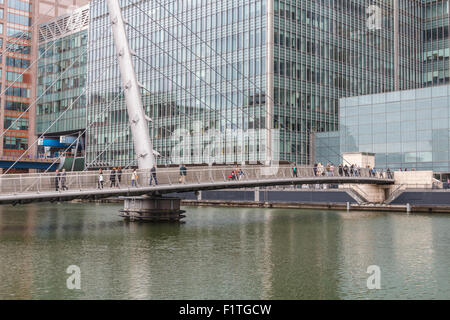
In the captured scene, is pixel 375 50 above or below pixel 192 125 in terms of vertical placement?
above

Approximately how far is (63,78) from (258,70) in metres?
48.8

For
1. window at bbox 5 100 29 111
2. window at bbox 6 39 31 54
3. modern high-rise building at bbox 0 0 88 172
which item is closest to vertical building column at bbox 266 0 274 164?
modern high-rise building at bbox 0 0 88 172

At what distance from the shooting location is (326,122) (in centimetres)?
8138

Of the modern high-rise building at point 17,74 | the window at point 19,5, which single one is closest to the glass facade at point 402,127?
the modern high-rise building at point 17,74

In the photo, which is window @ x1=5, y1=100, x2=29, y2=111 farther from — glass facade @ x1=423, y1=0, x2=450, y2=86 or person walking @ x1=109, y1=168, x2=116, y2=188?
person walking @ x1=109, y1=168, x2=116, y2=188

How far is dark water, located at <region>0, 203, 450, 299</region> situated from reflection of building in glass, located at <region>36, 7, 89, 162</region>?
7091 cm

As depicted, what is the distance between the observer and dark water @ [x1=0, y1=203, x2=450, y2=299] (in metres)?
17.0

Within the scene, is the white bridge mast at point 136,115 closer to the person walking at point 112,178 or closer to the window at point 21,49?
the person walking at point 112,178

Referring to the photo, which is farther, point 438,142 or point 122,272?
point 438,142

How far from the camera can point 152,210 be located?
38594mm

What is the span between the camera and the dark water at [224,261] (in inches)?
671
